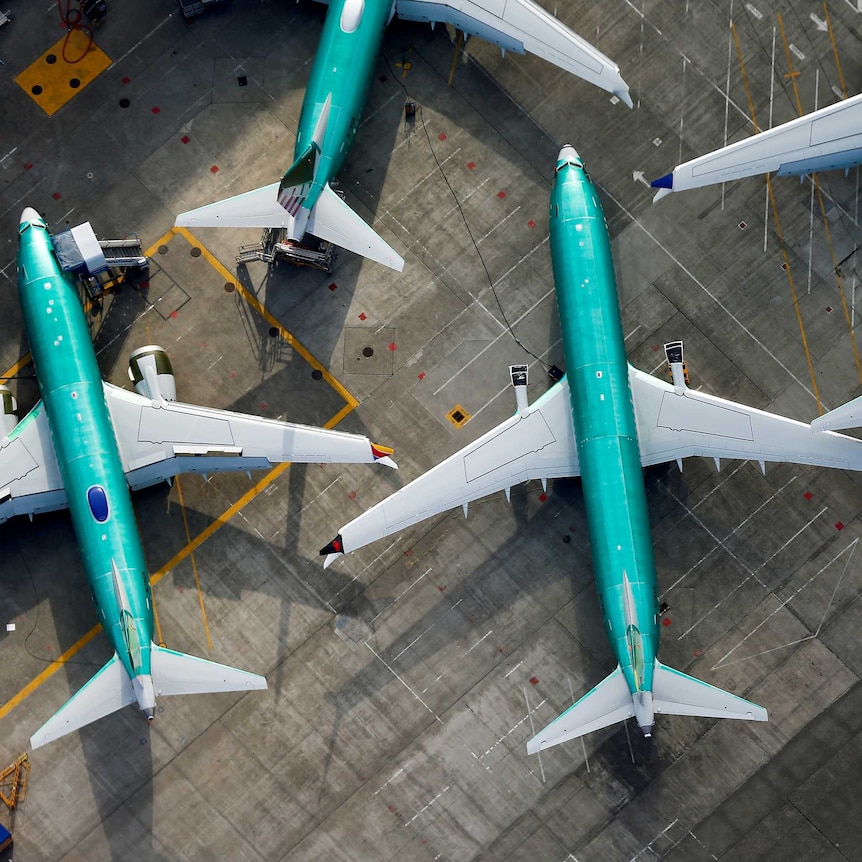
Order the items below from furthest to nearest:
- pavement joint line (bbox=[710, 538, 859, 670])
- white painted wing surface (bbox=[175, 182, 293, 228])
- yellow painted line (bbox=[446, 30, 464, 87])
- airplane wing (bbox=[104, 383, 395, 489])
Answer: yellow painted line (bbox=[446, 30, 464, 87]) → pavement joint line (bbox=[710, 538, 859, 670]) → white painted wing surface (bbox=[175, 182, 293, 228]) → airplane wing (bbox=[104, 383, 395, 489])

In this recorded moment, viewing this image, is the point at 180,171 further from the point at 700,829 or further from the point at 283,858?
the point at 700,829

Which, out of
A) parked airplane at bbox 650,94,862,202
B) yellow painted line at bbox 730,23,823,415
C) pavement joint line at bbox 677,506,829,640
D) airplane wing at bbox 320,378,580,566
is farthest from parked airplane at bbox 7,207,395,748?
yellow painted line at bbox 730,23,823,415

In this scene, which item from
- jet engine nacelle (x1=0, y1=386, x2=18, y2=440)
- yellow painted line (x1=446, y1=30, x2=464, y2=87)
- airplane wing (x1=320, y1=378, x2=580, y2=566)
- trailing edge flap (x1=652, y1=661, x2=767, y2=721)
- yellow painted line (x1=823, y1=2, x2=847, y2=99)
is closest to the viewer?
trailing edge flap (x1=652, y1=661, x2=767, y2=721)

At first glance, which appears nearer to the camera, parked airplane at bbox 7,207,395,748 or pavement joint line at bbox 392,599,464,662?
parked airplane at bbox 7,207,395,748

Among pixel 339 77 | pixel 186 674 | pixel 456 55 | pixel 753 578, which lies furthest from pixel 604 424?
pixel 186 674

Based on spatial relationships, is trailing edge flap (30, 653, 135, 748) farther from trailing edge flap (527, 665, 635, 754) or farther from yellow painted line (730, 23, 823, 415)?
yellow painted line (730, 23, 823, 415)
